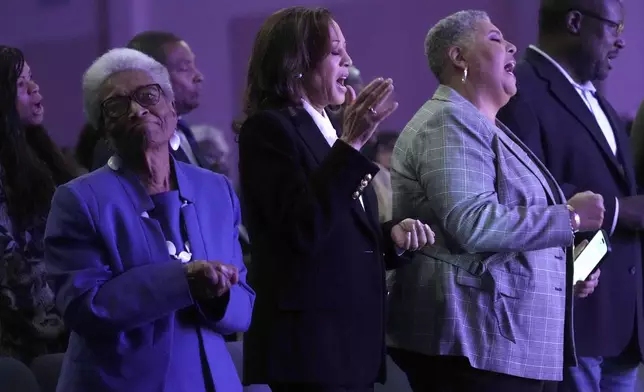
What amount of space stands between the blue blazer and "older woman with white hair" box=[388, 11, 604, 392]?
0.62 m

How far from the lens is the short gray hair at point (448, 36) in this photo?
276 centimetres

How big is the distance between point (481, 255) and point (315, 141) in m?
0.51

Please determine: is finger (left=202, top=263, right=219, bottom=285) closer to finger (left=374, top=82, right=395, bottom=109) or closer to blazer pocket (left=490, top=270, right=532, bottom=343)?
finger (left=374, top=82, right=395, bottom=109)

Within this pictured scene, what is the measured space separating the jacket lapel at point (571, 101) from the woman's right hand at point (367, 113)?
3.63 ft

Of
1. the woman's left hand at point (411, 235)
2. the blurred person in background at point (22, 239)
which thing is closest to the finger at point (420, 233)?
the woman's left hand at point (411, 235)

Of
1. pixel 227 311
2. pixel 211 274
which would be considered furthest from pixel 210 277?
pixel 227 311

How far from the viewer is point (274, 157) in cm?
226

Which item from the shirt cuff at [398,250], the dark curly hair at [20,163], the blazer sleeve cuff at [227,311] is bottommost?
the dark curly hair at [20,163]

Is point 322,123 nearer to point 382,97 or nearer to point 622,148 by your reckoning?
point 382,97

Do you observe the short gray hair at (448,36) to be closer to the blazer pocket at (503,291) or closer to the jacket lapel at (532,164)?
the jacket lapel at (532,164)

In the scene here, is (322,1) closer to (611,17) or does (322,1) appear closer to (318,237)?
(611,17)

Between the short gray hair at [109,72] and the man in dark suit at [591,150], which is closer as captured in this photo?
the short gray hair at [109,72]

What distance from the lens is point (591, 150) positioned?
3.13 meters

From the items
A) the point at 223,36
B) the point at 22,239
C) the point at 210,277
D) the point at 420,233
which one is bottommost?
the point at 223,36
